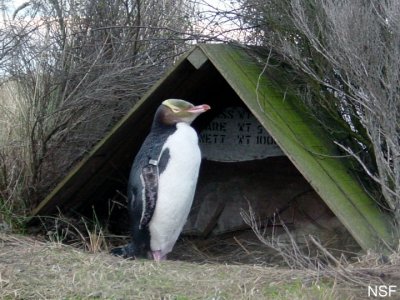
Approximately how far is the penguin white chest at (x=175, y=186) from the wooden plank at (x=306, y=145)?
0.57m

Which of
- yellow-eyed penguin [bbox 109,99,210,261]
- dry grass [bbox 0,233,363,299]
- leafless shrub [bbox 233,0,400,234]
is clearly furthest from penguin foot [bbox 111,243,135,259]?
leafless shrub [bbox 233,0,400,234]

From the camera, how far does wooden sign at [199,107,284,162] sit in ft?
25.6

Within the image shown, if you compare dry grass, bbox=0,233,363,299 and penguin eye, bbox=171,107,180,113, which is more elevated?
penguin eye, bbox=171,107,180,113

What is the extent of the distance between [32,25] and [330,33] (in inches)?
117

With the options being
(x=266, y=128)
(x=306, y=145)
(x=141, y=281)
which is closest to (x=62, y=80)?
(x=266, y=128)

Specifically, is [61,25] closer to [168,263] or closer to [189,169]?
[189,169]

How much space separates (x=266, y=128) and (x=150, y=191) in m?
1.01

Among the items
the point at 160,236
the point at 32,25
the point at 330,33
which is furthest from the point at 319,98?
the point at 32,25

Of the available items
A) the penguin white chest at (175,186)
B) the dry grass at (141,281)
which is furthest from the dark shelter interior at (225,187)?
the dry grass at (141,281)

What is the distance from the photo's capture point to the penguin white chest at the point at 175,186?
21.5 feet

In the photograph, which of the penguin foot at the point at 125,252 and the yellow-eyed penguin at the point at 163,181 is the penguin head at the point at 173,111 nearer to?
the yellow-eyed penguin at the point at 163,181

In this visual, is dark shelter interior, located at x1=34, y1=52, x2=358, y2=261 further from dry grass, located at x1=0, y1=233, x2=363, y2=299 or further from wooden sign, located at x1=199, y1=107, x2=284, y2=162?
dry grass, located at x1=0, y1=233, x2=363, y2=299

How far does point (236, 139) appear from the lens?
7938 mm

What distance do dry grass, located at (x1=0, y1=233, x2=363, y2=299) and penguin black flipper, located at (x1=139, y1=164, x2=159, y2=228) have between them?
50cm
